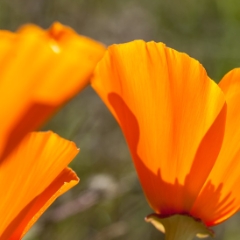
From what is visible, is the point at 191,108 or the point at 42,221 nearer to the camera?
the point at 191,108

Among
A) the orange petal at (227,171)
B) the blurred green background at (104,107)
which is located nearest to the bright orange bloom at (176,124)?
the orange petal at (227,171)

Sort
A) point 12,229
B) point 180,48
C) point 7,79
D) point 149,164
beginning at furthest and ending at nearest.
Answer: point 180,48 → point 149,164 → point 12,229 → point 7,79

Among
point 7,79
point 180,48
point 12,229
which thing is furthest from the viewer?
point 180,48

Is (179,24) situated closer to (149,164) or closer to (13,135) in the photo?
(149,164)

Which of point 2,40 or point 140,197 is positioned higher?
point 2,40

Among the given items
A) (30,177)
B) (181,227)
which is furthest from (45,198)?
(181,227)

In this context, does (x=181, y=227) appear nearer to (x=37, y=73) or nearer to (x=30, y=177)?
(x=30, y=177)

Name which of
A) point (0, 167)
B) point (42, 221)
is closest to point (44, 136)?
point (0, 167)
